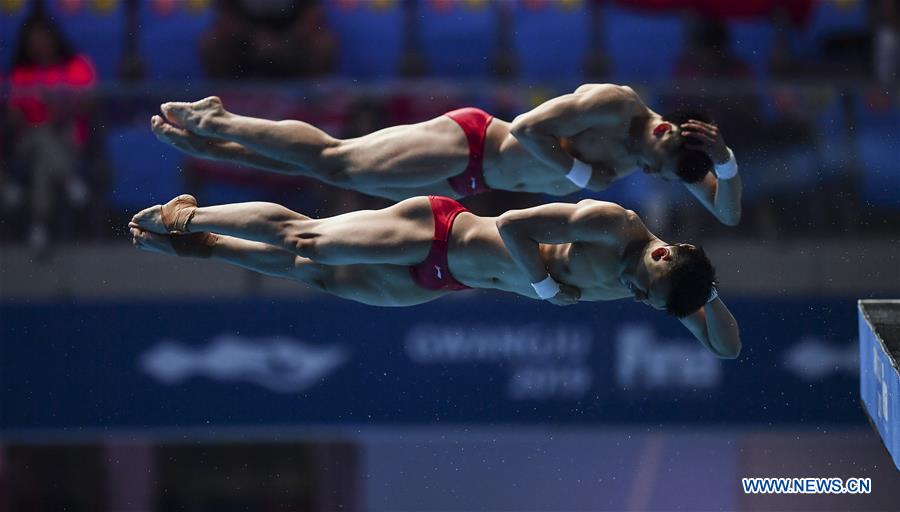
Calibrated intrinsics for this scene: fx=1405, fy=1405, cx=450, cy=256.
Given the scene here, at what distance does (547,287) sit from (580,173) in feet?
2.19

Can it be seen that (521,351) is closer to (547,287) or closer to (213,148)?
(547,287)

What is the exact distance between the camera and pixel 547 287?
6.65 m

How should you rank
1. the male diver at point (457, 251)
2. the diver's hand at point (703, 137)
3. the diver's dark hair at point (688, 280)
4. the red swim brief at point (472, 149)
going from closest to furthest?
the diver's dark hair at point (688, 280) → the male diver at point (457, 251) → the diver's hand at point (703, 137) → the red swim brief at point (472, 149)

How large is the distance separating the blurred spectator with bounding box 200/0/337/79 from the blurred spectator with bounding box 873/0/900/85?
157 inches

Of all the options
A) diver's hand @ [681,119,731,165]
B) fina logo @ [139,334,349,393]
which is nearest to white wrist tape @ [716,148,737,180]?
diver's hand @ [681,119,731,165]

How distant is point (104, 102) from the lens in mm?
8977

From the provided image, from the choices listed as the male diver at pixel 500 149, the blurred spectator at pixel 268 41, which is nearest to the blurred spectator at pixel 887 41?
the male diver at pixel 500 149

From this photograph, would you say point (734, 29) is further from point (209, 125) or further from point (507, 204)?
point (209, 125)

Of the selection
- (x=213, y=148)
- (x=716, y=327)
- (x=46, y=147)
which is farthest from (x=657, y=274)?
(x=46, y=147)

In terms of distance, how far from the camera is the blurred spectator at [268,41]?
997 cm

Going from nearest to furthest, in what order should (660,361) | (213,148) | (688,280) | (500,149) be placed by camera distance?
1. (688,280)
2. (500,149)
3. (213,148)
4. (660,361)

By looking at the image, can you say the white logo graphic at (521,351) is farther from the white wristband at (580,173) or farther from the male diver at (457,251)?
the white wristband at (580,173)

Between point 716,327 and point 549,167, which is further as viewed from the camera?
point 549,167

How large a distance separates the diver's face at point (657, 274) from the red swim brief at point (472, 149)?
1228 millimetres
